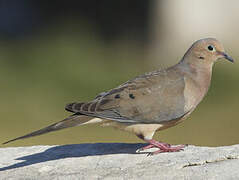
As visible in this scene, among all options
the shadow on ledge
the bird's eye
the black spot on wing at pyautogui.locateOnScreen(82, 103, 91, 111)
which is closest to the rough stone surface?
the shadow on ledge

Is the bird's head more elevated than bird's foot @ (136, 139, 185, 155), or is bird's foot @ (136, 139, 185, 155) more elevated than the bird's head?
the bird's head

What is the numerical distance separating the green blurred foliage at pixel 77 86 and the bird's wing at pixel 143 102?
161 inches

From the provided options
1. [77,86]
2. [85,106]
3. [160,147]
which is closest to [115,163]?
[160,147]

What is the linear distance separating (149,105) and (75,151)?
871mm

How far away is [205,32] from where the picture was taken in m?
16.2

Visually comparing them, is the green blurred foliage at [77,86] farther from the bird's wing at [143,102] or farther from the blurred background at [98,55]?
the bird's wing at [143,102]

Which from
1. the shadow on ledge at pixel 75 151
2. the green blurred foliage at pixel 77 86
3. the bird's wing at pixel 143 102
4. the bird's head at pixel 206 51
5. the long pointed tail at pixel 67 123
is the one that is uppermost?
the bird's head at pixel 206 51

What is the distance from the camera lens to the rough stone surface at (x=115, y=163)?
19.4 ft

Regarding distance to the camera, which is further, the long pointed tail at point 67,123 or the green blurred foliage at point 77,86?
the green blurred foliage at point 77,86

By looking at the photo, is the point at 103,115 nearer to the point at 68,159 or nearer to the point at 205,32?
the point at 68,159

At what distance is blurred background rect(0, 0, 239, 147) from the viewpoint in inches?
472

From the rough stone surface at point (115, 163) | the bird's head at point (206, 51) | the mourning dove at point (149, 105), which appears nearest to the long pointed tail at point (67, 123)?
the mourning dove at point (149, 105)

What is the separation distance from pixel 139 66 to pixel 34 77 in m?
2.35

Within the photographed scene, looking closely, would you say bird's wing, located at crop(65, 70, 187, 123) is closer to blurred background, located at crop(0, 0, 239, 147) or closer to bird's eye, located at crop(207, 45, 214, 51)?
bird's eye, located at crop(207, 45, 214, 51)
